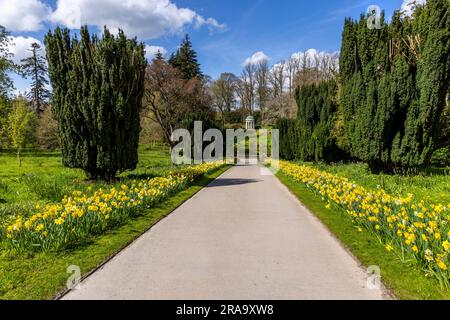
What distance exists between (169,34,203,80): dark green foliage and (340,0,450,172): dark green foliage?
1752 inches

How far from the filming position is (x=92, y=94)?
9844 millimetres

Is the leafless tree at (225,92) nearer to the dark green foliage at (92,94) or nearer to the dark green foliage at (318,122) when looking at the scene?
the dark green foliage at (318,122)

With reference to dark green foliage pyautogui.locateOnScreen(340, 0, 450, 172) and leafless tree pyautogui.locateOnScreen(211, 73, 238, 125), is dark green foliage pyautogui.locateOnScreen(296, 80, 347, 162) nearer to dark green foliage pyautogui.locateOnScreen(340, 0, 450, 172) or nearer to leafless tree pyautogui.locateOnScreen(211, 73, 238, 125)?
dark green foliage pyautogui.locateOnScreen(340, 0, 450, 172)

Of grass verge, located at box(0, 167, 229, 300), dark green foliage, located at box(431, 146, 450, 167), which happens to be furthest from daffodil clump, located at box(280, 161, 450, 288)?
dark green foliage, located at box(431, 146, 450, 167)

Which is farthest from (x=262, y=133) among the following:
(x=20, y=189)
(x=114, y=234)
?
(x=114, y=234)

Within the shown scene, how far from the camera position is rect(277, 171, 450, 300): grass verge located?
119 inches

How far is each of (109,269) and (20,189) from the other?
7900 mm

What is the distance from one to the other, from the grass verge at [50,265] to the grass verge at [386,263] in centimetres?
360

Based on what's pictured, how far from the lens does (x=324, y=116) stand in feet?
64.1

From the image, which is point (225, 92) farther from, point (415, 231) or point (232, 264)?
point (232, 264)

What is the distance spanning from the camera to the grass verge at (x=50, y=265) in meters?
Result: 3.10

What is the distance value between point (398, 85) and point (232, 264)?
1008 centimetres

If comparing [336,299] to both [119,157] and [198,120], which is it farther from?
[198,120]

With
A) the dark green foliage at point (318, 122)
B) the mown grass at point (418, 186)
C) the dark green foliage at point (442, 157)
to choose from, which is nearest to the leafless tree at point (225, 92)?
the dark green foliage at point (318, 122)
